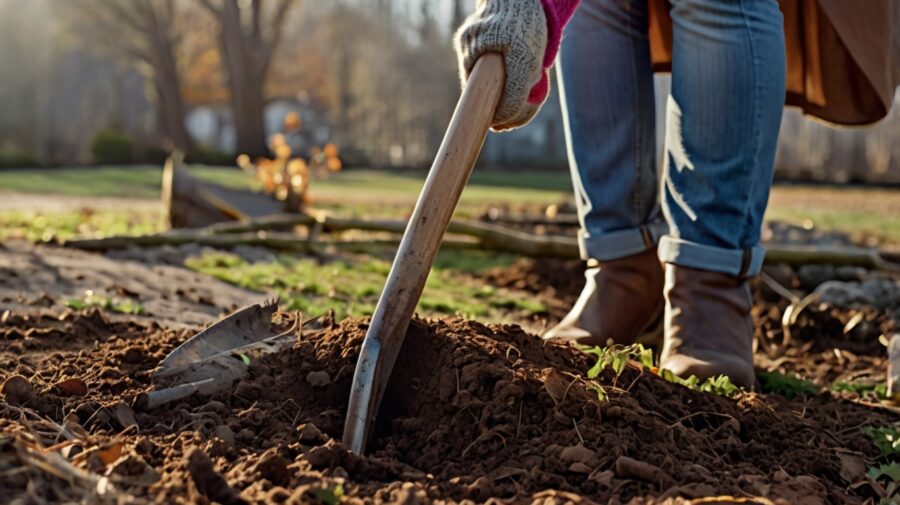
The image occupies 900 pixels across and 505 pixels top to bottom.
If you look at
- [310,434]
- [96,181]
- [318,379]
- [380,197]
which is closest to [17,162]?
[96,181]

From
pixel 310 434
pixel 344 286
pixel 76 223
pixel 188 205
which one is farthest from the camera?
pixel 76 223

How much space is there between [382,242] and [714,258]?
4.11 m

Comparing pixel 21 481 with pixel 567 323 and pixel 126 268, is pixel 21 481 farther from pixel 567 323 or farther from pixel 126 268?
pixel 126 268

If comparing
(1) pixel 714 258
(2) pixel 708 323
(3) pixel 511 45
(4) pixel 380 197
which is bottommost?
(4) pixel 380 197

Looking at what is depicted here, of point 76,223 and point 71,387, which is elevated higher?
point 71,387

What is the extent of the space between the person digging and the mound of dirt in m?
0.48

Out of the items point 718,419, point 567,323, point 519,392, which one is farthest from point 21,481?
point 567,323

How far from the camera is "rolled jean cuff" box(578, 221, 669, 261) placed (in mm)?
3074

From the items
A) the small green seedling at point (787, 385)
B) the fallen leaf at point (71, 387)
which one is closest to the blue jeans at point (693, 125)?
the small green seedling at point (787, 385)

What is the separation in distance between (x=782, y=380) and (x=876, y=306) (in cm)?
167

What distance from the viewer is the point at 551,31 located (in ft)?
8.52

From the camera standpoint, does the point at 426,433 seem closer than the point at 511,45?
Yes

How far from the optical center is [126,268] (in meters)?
4.93

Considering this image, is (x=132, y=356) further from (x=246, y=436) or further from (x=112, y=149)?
(x=112, y=149)
